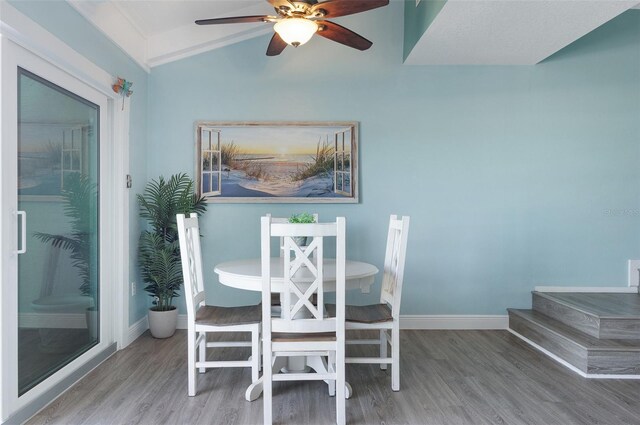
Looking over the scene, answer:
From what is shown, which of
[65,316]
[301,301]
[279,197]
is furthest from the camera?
[279,197]

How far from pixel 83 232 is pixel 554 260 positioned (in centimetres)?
399

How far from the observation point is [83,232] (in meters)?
3.08

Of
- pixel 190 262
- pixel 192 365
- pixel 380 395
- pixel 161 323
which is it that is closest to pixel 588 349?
pixel 380 395

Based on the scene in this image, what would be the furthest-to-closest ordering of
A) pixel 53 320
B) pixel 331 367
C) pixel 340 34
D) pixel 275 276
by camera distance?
pixel 340 34
pixel 53 320
pixel 331 367
pixel 275 276

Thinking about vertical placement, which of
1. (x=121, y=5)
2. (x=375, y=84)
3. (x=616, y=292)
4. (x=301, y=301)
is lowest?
(x=616, y=292)

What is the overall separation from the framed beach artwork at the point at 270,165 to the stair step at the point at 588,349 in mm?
1920

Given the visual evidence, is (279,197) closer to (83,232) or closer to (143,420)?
(83,232)

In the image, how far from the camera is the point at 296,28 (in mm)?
2621

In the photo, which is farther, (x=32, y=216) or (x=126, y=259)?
(x=126, y=259)

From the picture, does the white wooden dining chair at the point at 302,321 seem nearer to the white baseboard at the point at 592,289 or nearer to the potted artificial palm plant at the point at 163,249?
the potted artificial palm plant at the point at 163,249

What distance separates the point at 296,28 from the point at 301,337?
5.76 ft

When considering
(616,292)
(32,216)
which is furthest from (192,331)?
(616,292)

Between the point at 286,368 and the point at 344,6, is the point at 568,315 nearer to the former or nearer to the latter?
the point at 286,368

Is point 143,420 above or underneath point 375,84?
underneath
